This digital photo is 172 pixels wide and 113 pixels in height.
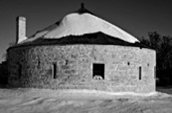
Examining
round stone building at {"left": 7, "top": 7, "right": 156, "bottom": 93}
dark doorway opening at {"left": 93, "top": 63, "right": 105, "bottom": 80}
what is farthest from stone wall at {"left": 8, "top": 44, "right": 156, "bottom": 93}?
dark doorway opening at {"left": 93, "top": 63, "right": 105, "bottom": 80}

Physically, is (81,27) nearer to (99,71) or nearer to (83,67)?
(99,71)

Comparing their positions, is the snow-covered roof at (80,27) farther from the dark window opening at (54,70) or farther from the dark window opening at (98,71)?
the dark window opening at (98,71)

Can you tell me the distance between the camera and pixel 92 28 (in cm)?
1573

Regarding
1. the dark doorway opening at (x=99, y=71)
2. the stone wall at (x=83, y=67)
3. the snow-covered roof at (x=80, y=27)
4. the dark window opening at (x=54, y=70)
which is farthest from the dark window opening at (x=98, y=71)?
the dark window opening at (x=54, y=70)

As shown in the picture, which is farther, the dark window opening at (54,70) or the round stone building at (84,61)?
the dark window opening at (54,70)

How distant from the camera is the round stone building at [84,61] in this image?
1372cm

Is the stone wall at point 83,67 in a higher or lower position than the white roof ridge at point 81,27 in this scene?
lower

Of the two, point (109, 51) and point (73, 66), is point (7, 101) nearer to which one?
point (73, 66)

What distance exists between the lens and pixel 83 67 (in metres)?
13.6

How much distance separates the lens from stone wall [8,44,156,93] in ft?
44.8

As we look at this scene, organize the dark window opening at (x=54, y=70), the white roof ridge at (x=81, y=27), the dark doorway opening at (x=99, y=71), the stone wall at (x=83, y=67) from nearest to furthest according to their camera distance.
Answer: the stone wall at (x=83, y=67), the dark window opening at (x=54, y=70), the dark doorway opening at (x=99, y=71), the white roof ridge at (x=81, y=27)

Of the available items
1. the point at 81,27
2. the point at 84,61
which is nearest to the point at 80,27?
the point at 81,27

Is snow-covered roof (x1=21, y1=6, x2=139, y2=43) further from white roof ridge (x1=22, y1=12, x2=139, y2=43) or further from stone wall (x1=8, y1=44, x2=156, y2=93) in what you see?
stone wall (x1=8, y1=44, x2=156, y2=93)

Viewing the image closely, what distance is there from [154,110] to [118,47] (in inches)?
260
